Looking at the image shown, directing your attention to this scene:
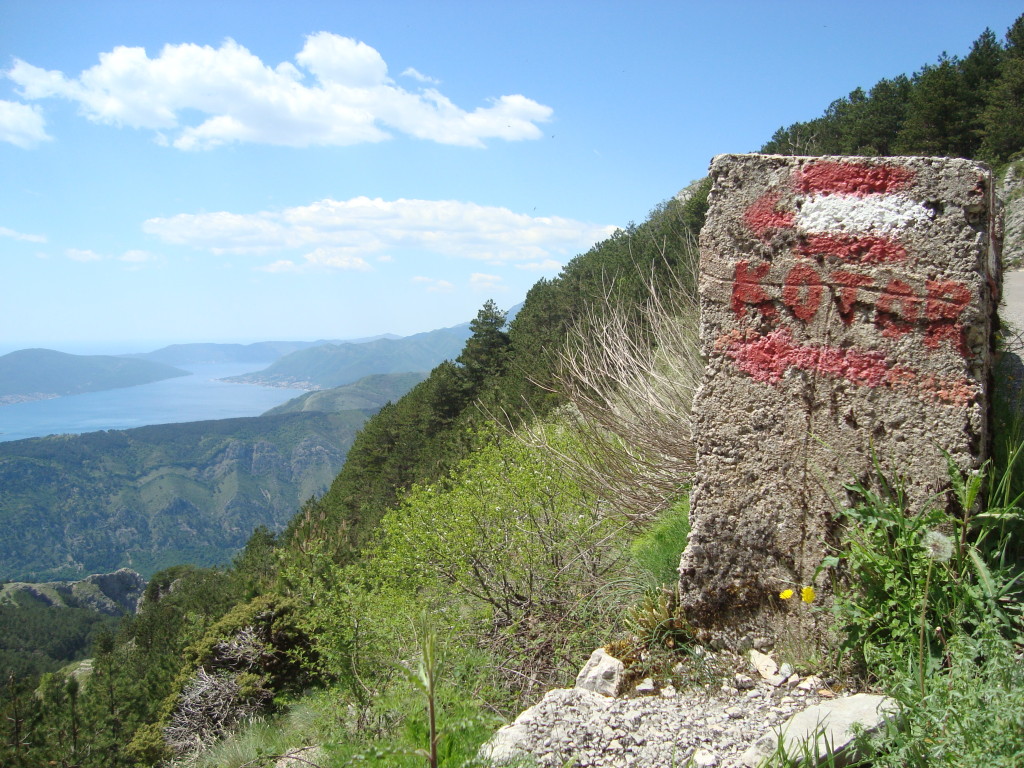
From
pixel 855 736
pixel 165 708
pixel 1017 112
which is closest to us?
pixel 855 736

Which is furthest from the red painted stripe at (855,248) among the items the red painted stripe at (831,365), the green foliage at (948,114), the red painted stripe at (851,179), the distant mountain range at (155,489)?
the distant mountain range at (155,489)

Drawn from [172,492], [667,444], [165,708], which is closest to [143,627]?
[165,708]

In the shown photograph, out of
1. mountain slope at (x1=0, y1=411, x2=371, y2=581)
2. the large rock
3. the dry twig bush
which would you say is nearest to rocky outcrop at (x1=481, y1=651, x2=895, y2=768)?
the large rock

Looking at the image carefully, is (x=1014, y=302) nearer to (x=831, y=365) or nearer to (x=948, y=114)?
(x=831, y=365)

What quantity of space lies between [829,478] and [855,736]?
1124 millimetres

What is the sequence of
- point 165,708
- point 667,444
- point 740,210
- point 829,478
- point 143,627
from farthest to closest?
point 143,627 → point 165,708 → point 667,444 → point 740,210 → point 829,478

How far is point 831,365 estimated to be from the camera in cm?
307

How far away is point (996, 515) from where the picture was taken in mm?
2639

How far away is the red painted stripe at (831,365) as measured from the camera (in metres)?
2.83

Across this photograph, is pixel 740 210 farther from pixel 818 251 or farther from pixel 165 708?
pixel 165 708

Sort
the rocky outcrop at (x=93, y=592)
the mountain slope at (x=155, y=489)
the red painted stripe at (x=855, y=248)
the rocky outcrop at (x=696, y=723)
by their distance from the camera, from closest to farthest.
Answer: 1. the rocky outcrop at (x=696, y=723)
2. the red painted stripe at (x=855, y=248)
3. the rocky outcrop at (x=93, y=592)
4. the mountain slope at (x=155, y=489)

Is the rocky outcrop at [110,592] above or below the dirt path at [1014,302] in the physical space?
below

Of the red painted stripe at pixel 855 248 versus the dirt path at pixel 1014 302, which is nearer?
the red painted stripe at pixel 855 248

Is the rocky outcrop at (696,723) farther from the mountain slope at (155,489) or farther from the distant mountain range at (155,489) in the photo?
the mountain slope at (155,489)
